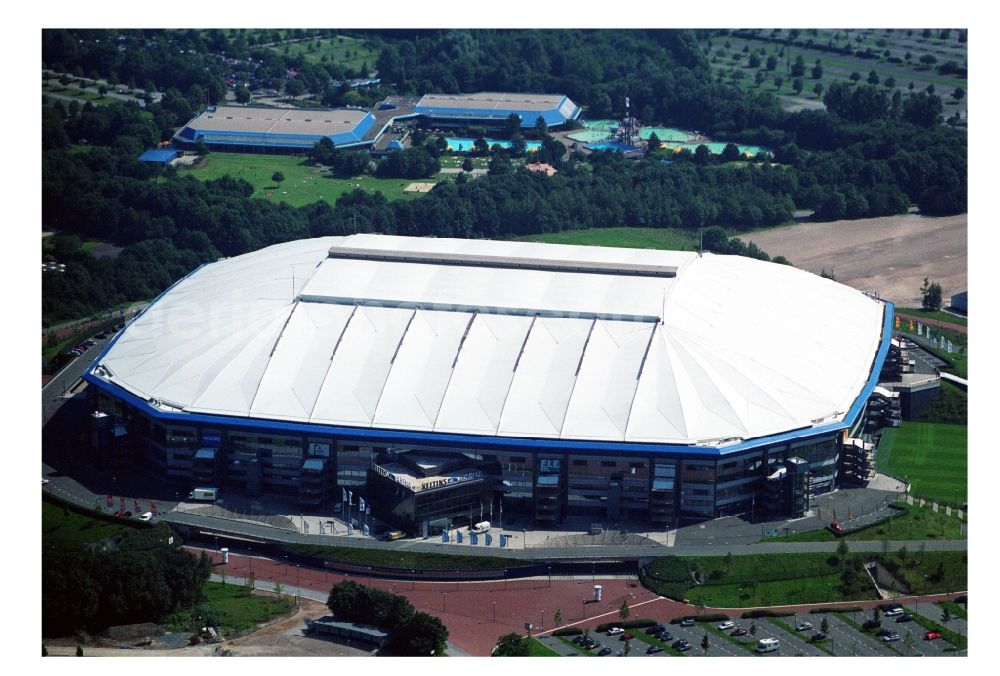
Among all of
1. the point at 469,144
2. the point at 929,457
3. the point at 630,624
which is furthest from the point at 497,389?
the point at 469,144

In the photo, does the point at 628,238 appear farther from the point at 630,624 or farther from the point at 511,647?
the point at 511,647

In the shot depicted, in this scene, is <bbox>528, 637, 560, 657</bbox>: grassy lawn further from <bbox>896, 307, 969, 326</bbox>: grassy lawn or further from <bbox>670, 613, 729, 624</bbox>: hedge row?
<bbox>896, 307, 969, 326</bbox>: grassy lawn

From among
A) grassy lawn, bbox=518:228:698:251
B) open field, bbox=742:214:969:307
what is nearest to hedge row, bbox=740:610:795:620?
open field, bbox=742:214:969:307

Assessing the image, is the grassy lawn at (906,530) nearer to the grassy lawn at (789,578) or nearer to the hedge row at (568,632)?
the grassy lawn at (789,578)

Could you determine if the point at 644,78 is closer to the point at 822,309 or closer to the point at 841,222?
the point at 841,222

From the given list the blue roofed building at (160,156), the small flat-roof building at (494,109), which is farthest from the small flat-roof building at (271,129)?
the small flat-roof building at (494,109)

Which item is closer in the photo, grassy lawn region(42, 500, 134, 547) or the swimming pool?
grassy lawn region(42, 500, 134, 547)
